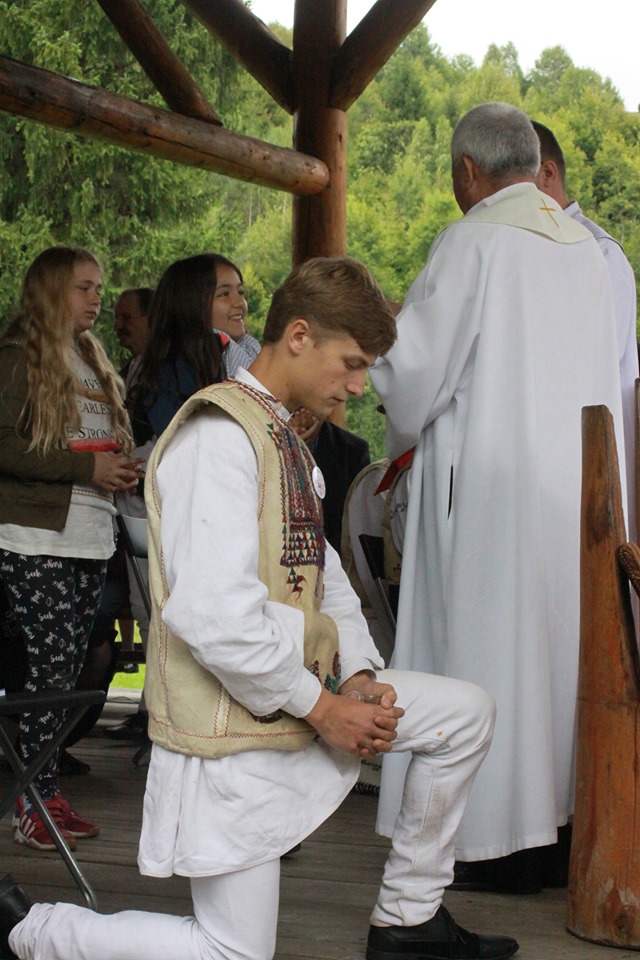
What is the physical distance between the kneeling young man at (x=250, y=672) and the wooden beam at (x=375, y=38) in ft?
15.3

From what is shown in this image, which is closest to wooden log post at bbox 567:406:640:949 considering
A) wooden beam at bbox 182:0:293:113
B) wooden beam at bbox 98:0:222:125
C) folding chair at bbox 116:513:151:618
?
folding chair at bbox 116:513:151:618

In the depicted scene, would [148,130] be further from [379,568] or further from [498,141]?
[498,141]

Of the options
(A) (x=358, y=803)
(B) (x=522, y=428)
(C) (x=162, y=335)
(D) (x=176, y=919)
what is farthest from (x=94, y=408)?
(D) (x=176, y=919)

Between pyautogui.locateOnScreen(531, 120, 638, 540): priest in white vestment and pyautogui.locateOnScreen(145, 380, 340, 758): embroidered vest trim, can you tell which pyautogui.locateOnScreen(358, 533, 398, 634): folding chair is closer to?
pyautogui.locateOnScreen(531, 120, 638, 540): priest in white vestment

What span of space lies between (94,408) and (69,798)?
1.26m

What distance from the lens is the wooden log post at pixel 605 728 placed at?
2.62 meters

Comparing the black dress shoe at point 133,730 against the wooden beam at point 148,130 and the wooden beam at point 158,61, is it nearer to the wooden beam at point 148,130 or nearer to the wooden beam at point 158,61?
the wooden beam at point 148,130

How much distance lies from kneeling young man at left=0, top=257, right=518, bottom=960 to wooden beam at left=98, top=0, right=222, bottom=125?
4.34 m

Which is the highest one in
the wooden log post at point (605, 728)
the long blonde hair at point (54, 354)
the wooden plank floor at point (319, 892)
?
the long blonde hair at point (54, 354)

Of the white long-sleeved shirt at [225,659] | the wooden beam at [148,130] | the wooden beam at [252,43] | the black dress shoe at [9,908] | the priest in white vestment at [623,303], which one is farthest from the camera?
the wooden beam at [252,43]

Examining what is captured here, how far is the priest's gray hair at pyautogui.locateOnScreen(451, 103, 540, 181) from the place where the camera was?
3.20 m

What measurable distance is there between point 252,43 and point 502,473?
4514mm

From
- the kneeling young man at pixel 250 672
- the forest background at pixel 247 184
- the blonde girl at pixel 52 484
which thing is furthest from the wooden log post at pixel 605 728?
the forest background at pixel 247 184

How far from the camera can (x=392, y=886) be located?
7.86 feet
